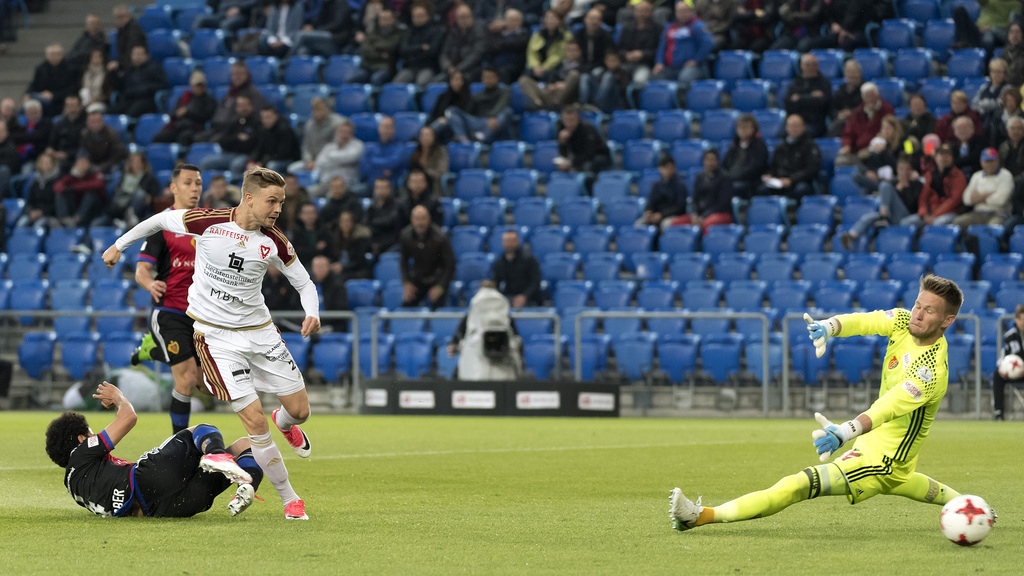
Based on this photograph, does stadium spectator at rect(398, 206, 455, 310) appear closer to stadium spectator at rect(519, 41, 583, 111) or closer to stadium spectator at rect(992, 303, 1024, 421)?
stadium spectator at rect(519, 41, 583, 111)

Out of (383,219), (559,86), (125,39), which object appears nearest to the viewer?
(383,219)

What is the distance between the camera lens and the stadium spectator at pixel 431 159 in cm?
1944

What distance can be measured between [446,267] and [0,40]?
1354 centimetres

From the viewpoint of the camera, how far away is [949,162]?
17047mm

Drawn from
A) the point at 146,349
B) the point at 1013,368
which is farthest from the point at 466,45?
the point at 146,349

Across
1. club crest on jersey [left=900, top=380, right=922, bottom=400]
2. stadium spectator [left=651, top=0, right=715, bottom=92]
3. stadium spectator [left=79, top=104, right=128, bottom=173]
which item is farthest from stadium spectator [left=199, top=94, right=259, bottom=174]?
club crest on jersey [left=900, top=380, right=922, bottom=400]

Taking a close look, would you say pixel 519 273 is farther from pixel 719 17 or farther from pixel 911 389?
pixel 911 389

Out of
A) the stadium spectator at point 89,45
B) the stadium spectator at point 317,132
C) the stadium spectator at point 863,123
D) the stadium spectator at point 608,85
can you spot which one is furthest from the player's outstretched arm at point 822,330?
the stadium spectator at point 89,45

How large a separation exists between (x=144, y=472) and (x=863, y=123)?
13.7 meters

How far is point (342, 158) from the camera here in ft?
65.7

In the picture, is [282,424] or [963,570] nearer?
[963,570]

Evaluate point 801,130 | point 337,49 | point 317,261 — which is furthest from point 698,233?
point 337,49

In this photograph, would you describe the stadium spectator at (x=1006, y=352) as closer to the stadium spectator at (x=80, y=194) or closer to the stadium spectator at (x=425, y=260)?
the stadium spectator at (x=425, y=260)

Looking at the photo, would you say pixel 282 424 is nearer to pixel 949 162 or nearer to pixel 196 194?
pixel 196 194
